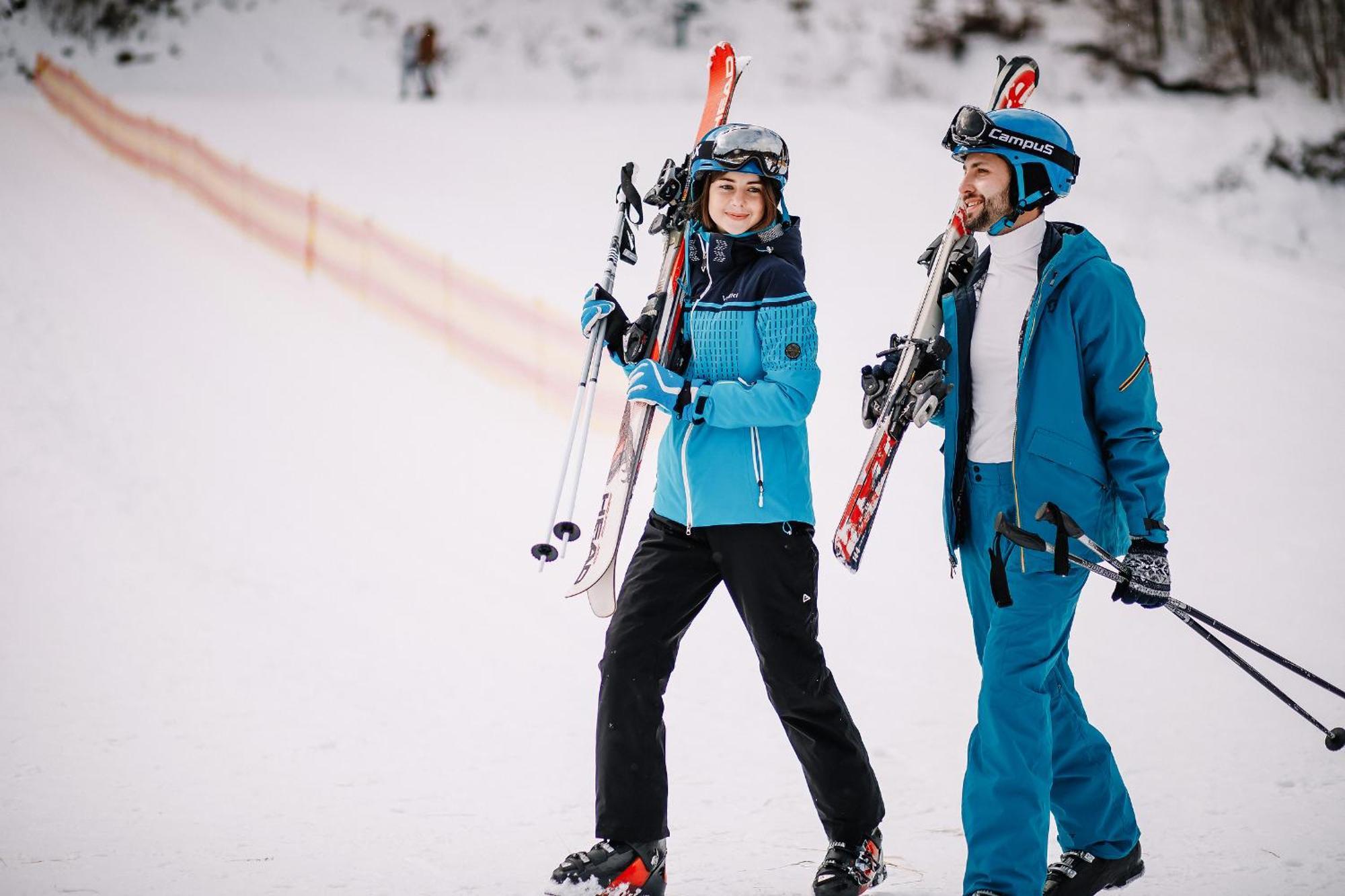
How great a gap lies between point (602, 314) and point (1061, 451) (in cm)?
118

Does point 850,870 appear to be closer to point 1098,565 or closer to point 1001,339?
point 1098,565

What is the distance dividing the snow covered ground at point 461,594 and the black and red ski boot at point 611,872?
242mm

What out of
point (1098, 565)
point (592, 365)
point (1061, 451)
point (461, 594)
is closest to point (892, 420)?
point (1061, 451)

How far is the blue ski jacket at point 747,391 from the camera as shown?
9.81ft

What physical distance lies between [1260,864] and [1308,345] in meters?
7.06

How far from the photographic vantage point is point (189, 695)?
4664 millimetres

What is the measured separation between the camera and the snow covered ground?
3.55m

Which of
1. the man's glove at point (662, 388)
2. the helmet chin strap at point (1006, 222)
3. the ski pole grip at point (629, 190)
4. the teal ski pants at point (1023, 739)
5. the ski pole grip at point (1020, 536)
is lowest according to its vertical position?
the teal ski pants at point (1023, 739)

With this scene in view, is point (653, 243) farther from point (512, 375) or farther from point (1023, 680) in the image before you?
point (1023, 680)

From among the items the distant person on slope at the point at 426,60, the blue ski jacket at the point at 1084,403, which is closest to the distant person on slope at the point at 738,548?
the blue ski jacket at the point at 1084,403

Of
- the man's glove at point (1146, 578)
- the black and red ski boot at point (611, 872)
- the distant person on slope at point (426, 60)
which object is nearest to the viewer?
the man's glove at point (1146, 578)

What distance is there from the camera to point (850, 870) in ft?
9.88

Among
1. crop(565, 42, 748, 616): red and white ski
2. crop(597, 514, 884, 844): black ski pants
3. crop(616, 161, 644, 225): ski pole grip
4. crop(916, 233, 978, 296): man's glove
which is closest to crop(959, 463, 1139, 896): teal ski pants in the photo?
crop(597, 514, 884, 844): black ski pants

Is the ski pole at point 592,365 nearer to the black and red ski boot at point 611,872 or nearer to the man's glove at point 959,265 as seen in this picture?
the black and red ski boot at point 611,872
